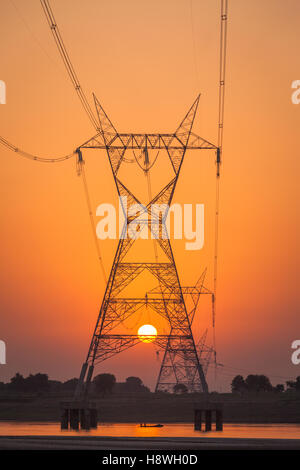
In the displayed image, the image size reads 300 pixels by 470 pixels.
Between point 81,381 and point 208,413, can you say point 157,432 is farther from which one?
point 81,381

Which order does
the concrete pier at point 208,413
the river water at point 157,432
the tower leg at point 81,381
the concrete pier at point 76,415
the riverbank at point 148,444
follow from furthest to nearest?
the concrete pier at point 76,415
the concrete pier at point 208,413
the tower leg at point 81,381
the river water at point 157,432
the riverbank at point 148,444

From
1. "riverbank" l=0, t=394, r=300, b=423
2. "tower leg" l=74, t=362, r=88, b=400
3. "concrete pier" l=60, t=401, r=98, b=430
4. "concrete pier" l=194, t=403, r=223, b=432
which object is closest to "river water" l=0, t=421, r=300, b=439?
"concrete pier" l=194, t=403, r=223, b=432

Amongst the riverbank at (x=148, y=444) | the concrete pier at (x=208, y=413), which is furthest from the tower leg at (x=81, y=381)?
the riverbank at (x=148, y=444)

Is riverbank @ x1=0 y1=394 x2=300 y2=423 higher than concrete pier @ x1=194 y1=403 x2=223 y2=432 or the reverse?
higher

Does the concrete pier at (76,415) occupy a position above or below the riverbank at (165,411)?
below

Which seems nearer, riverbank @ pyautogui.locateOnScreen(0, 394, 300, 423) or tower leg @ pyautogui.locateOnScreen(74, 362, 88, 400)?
tower leg @ pyautogui.locateOnScreen(74, 362, 88, 400)

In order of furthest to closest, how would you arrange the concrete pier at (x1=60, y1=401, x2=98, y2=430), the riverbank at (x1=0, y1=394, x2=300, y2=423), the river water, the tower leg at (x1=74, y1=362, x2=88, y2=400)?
the riverbank at (x1=0, y1=394, x2=300, y2=423) < the concrete pier at (x1=60, y1=401, x2=98, y2=430) < the tower leg at (x1=74, y1=362, x2=88, y2=400) < the river water

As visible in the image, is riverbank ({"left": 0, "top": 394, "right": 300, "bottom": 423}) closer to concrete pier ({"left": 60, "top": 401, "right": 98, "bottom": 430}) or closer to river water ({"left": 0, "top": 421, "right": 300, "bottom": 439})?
river water ({"left": 0, "top": 421, "right": 300, "bottom": 439})

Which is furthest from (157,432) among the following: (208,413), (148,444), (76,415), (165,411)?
(165,411)

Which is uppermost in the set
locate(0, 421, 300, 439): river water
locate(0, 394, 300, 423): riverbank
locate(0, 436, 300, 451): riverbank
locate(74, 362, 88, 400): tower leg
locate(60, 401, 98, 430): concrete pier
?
locate(0, 394, 300, 423): riverbank

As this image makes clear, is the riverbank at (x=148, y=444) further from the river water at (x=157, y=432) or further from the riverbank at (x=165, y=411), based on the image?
the riverbank at (x=165, y=411)

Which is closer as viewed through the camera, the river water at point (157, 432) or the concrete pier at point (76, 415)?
the river water at point (157, 432)
